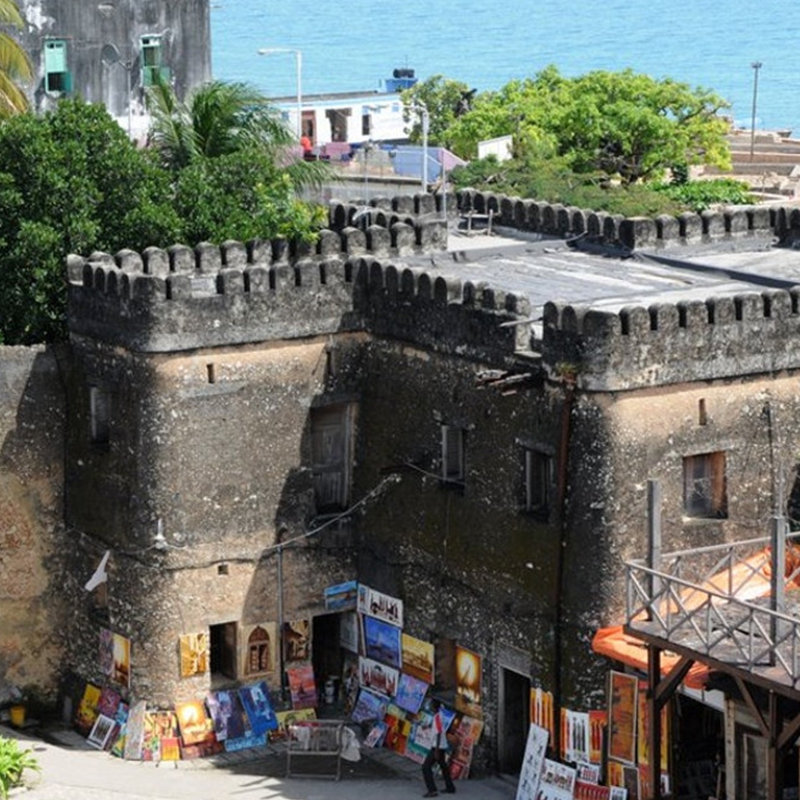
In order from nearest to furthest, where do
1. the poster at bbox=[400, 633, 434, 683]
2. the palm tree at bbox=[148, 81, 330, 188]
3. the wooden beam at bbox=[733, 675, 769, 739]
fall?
the wooden beam at bbox=[733, 675, 769, 739] → the poster at bbox=[400, 633, 434, 683] → the palm tree at bbox=[148, 81, 330, 188]

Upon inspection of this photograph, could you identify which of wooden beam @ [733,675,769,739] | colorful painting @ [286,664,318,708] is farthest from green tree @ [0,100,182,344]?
wooden beam @ [733,675,769,739]

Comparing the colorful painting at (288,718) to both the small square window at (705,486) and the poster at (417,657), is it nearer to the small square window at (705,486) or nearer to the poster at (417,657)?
the poster at (417,657)

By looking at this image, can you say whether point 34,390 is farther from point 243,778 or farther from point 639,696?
point 639,696

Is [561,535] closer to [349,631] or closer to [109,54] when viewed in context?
[349,631]

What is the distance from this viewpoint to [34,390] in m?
40.7

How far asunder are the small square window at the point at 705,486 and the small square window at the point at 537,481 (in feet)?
6.67

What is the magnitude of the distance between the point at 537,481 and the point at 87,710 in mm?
9382

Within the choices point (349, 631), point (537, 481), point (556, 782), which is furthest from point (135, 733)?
point (537, 481)

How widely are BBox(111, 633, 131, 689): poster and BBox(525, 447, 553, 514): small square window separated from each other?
7444 mm

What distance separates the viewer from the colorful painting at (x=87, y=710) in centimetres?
4109

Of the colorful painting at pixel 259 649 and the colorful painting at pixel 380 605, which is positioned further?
the colorful painting at pixel 259 649

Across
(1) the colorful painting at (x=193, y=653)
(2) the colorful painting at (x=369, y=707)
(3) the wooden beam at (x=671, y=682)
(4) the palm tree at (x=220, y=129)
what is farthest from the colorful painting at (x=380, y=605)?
(4) the palm tree at (x=220, y=129)

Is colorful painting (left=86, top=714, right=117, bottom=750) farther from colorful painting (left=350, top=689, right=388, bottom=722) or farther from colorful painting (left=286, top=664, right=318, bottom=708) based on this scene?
colorful painting (left=350, top=689, right=388, bottom=722)

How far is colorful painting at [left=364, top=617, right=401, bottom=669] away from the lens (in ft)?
132
